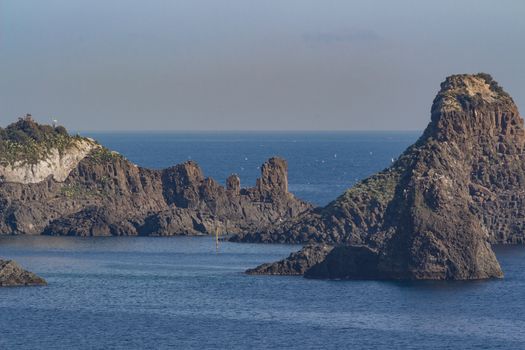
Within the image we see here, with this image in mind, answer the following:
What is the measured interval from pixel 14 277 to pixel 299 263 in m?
25.8

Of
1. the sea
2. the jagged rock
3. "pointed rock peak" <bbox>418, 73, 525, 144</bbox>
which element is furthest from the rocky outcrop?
"pointed rock peak" <bbox>418, 73, 525, 144</bbox>

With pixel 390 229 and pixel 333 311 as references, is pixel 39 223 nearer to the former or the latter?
pixel 390 229

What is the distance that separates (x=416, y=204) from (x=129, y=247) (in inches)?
1782

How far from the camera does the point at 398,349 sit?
111m

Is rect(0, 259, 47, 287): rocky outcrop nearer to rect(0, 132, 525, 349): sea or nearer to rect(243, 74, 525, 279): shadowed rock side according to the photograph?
rect(0, 132, 525, 349): sea

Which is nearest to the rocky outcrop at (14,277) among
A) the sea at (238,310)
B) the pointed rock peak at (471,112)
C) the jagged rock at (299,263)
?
the sea at (238,310)

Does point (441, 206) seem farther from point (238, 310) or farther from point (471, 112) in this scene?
point (471, 112)

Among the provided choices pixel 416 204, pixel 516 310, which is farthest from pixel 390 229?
pixel 516 310

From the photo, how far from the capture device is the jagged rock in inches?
5773

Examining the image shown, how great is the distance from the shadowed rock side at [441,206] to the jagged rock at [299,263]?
1.56 metres

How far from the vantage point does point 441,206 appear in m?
143

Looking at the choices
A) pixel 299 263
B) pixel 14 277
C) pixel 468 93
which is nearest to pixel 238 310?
pixel 299 263

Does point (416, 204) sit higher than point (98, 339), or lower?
higher

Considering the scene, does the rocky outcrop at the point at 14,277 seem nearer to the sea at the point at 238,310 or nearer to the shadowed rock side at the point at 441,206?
the sea at the point at 238,310
